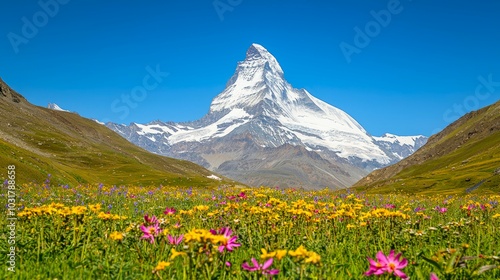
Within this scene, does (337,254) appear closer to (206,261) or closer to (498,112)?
(206,261)

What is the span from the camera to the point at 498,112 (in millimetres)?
197625

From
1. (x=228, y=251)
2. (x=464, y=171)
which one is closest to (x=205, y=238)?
(x=228, y=251)

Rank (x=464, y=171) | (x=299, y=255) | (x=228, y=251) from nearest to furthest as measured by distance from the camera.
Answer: (x=299, y=255), (x=228, y=251), (x=464, y=171)

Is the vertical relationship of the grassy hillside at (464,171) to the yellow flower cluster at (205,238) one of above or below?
above

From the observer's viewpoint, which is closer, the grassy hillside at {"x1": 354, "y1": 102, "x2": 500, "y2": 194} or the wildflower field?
the wildflower field

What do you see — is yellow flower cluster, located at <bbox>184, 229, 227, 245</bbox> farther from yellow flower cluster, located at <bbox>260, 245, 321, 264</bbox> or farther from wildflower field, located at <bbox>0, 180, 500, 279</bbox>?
yellow flower cluster, located at <bbox>260, 245, 321, 264</bbox>

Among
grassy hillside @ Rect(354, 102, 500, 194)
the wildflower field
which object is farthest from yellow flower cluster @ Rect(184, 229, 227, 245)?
grassy hillside @ Rect(354, 102, 500, 194)

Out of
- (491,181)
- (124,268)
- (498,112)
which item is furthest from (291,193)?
(498,112)

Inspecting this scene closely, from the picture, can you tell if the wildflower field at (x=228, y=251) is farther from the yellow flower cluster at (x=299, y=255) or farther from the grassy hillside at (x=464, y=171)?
the grassy hillside at (x=464, y=171)

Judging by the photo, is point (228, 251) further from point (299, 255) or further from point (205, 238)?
point (299, 255)

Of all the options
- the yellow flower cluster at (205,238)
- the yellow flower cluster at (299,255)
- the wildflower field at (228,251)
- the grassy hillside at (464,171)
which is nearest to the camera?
the yellow flower cluster at (299,255)

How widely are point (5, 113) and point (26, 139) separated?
113 feet

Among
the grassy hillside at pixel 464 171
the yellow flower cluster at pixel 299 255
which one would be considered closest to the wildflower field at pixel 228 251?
the yellow flower cluster at pixel 299 255

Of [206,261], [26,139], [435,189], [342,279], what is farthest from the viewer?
[26,139]
